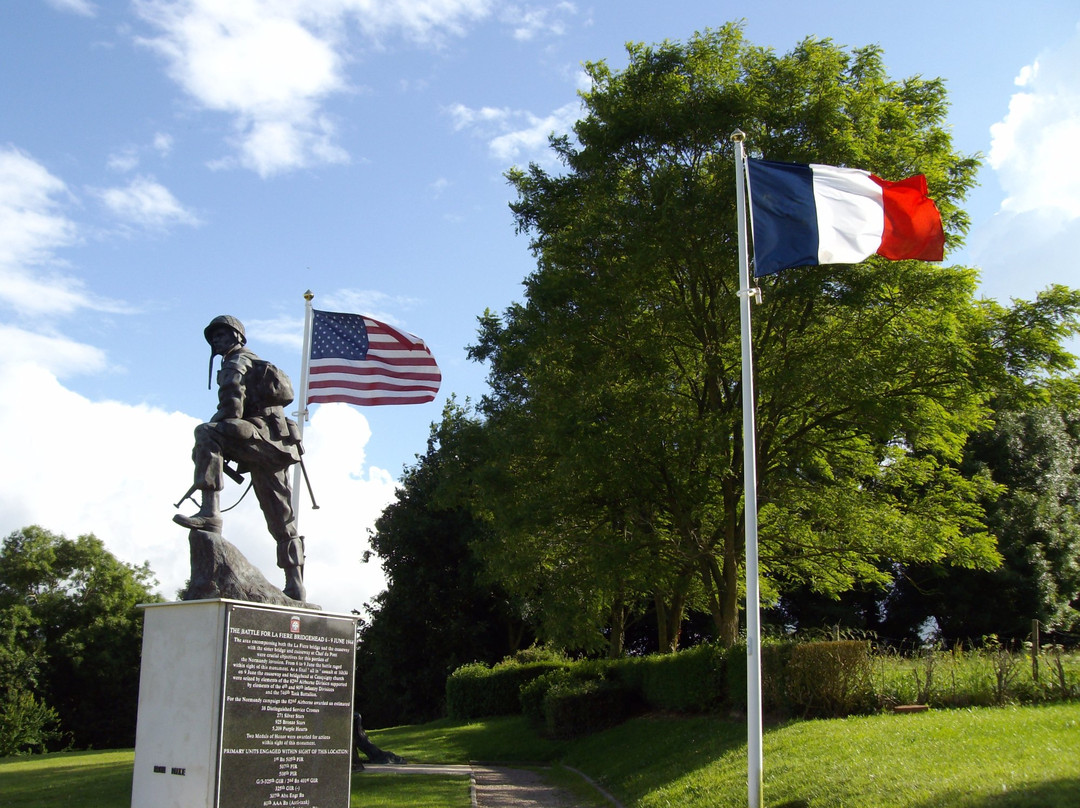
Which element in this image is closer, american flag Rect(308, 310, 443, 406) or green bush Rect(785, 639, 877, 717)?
american flag Rect(308, 310, 443, 406)

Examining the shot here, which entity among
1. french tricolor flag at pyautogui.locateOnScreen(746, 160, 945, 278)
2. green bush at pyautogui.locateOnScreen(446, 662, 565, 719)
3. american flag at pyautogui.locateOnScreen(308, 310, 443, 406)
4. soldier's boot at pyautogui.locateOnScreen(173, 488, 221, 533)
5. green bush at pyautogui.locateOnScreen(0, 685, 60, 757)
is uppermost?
french tricolor flag at pyautogui.locateOnScreen(746, 160, 945, 278)

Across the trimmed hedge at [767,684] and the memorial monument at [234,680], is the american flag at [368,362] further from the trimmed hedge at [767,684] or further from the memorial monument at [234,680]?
the trimmed hedge at [767,684]

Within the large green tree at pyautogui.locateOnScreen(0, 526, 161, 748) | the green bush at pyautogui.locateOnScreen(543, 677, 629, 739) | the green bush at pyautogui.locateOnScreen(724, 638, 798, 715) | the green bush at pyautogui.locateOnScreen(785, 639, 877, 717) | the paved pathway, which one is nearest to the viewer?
the green bush at pyautogui.locateOnScreen(785, 639, 877, 717)

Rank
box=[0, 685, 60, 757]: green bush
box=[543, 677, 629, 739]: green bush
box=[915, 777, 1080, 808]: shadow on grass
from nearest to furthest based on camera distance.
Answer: box=[915, 777, 1080, 808]: shadow on grass < box=[543, 677, 629, 739]: green bush < box=[0, 685, 60, 757]: green bush

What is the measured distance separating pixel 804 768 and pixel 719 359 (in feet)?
30.1

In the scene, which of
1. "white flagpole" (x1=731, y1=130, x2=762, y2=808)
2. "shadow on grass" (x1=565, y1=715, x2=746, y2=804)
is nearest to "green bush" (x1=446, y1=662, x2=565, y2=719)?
"shadow on grass" (x1=565, y1=715, x2=746, y2=804)

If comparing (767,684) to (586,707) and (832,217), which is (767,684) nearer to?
(586,707)

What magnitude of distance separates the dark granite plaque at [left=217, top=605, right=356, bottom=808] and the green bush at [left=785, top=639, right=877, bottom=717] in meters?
9.00

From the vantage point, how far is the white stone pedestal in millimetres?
8430

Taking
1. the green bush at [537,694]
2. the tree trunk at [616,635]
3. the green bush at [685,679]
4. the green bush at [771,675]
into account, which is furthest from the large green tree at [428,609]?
the green bush at [771,675]

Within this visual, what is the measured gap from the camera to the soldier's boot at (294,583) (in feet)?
35.7

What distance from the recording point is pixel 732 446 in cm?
1972

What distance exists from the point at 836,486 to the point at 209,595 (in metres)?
14.4

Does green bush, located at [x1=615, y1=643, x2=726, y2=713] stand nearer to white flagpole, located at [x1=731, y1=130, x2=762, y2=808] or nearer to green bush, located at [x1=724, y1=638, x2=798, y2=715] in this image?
green bush, located at [x1=724, y1=638, x2=798, y2=715]
